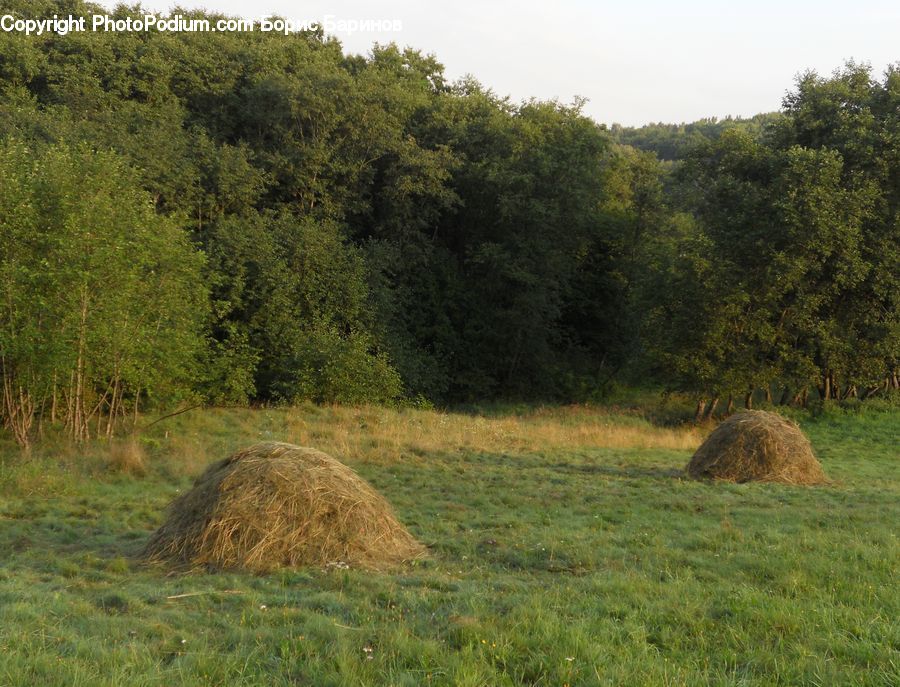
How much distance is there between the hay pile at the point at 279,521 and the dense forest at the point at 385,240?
8.10 m

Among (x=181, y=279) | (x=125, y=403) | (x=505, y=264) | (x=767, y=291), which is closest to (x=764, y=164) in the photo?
(x=767, y=291)

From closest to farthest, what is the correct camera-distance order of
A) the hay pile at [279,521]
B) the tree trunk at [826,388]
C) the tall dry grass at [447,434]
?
the hay pile at [279,521]
the tall dry grass at [447,434]
the tree trunk at [826,388]

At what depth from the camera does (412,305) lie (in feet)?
114

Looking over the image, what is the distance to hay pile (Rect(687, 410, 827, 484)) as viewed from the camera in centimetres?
1347

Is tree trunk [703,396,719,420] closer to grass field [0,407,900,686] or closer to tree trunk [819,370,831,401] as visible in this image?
tree trunk [819,370,831,401]

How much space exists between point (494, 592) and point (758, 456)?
8.94 m

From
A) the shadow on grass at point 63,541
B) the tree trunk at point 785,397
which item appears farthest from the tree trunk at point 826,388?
the shadow on grass at point 63,541

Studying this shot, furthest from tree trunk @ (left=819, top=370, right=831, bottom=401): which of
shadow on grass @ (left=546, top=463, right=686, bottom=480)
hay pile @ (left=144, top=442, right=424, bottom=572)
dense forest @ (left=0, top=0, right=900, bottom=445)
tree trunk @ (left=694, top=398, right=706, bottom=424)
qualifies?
hay pile @ (left=144, top=442, right=424, bottom=572)

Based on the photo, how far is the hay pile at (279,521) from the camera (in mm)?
7527

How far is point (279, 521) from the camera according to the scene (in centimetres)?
768

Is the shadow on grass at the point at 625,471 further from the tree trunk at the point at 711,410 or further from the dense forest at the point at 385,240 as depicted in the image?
the tree trunk at the point at 711,410

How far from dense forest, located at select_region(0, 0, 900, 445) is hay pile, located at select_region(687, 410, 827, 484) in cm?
1134

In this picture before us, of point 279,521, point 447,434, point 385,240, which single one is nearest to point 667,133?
point 385,240

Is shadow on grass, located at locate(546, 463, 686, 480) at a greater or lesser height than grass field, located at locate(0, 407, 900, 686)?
lesser
